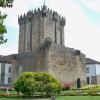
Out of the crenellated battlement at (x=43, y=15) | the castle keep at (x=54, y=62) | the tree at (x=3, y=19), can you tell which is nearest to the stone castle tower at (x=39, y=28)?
the crenellated battlement at (x=43, y=15)

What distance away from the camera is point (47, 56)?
39469 millimetres

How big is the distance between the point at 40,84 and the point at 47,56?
38.4 feet

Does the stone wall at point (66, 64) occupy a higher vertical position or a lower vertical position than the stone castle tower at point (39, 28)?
lower

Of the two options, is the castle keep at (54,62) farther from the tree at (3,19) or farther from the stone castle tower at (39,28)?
the tree at (3,19)

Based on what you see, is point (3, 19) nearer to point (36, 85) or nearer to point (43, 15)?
point (36, 85)

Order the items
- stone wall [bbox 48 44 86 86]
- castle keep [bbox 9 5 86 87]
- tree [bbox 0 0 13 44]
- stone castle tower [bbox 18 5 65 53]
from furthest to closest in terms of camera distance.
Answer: stone castle tower [bbox 18 5 65 53] → stone wall [bbox 48 44 86 86] → castle keep [bbox 9 5 86 87] → tree [bbox 0 0 13 44]

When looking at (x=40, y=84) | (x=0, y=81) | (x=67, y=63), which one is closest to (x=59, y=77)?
(x=67, y=63)

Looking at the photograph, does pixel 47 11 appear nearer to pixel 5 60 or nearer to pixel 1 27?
pixel 5 60

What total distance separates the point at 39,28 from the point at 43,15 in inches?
126

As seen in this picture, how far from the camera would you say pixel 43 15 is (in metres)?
66.4

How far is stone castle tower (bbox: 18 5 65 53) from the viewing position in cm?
6588

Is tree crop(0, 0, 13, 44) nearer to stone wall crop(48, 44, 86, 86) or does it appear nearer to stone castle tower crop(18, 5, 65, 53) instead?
stone wall crop(48, 44, 86, 86)

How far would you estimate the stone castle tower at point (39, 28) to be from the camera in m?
65.9

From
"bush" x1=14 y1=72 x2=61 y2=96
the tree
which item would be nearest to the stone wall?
"bush" x1=14 y1=72 x2=61 y2=96
